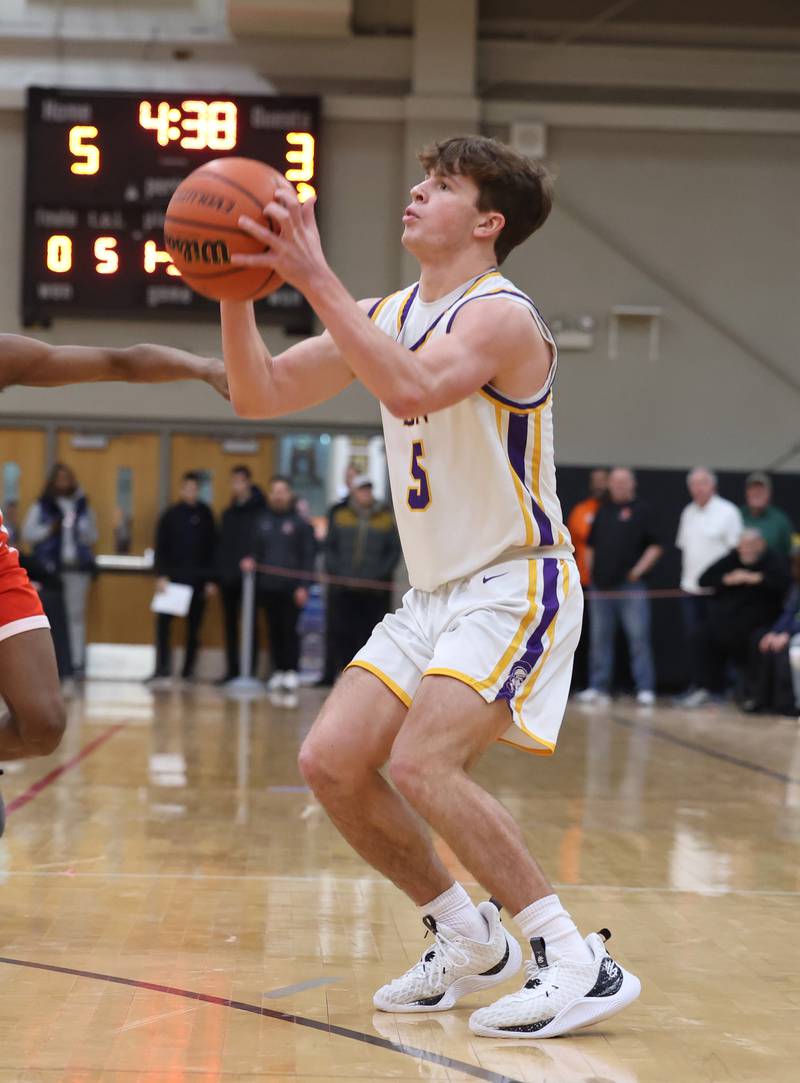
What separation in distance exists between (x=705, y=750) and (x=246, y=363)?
6.38 meters

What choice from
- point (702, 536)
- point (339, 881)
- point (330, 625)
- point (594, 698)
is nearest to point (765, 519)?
point (702, 536)

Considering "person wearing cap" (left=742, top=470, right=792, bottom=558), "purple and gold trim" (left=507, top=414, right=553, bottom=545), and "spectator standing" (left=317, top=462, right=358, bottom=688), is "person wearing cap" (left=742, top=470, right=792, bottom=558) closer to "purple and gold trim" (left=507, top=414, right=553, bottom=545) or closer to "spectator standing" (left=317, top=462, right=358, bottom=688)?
"spectator standing" (left=317, top=462, right=358, bottom=688)

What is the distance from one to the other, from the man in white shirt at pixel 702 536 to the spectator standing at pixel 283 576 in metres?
3.28

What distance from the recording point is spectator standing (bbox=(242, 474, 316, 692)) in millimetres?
12633

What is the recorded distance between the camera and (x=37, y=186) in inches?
496

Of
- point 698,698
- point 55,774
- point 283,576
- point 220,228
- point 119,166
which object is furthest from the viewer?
point 283,576

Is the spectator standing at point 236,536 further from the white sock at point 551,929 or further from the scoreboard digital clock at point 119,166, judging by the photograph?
the white sock at point 551,929

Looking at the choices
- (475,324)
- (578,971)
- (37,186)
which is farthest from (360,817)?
(37,186)

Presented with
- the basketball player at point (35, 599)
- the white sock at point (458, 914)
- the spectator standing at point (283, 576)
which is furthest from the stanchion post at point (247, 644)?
the white sock at point (458, 914)

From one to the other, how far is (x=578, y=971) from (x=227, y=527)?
1013cm

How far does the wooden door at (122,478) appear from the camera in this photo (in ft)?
46.6

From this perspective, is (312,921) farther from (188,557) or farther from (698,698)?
(188,557)

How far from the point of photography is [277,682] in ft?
41.3

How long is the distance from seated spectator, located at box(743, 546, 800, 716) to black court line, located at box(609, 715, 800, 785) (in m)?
1.28
